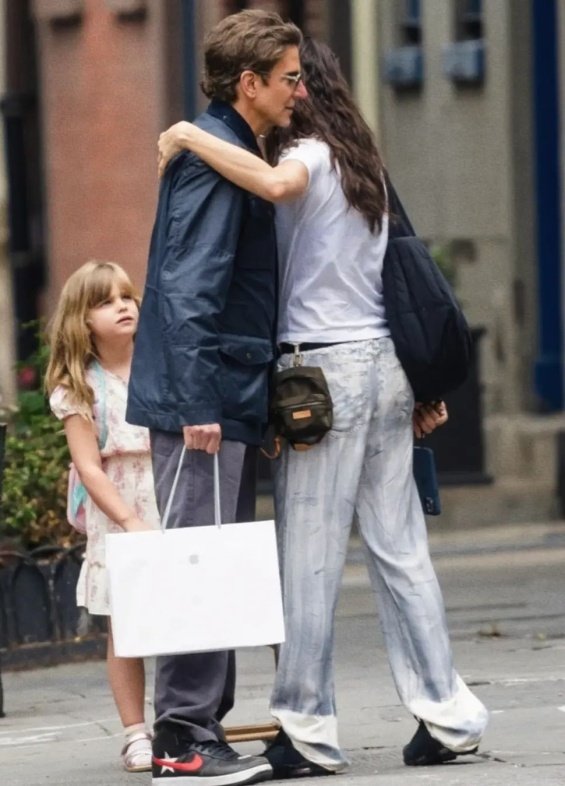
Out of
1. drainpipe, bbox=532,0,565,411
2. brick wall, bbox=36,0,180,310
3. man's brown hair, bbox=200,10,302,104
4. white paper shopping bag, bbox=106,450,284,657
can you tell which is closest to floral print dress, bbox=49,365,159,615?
white paper shopping bag, bbox=106,450,284,657

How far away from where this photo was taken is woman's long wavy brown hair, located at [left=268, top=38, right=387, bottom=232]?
6.72 metres

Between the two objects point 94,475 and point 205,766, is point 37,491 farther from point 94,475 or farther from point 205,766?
point 205,766

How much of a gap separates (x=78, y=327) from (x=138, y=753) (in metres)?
1.19

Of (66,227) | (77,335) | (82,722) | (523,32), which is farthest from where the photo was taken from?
(66,227)

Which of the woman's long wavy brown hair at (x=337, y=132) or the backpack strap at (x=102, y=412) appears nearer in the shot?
the woman's long wavy brown hair at (x=337, y=132)

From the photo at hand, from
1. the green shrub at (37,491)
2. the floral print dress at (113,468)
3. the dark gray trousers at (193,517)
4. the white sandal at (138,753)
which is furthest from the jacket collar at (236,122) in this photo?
the green shrub at (37,491)

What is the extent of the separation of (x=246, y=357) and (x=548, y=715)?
70.5 inches

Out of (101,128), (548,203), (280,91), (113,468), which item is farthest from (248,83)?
(101,128)

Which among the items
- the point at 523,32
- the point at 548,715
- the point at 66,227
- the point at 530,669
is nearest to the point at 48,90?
the point at 66,227

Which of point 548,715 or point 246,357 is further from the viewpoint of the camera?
point 548,715

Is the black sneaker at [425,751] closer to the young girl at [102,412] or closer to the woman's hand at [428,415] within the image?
the woman's hand at [428,415]

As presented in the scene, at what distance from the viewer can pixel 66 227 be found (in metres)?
19.2

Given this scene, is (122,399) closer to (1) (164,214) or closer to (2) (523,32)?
(1) (164,214)

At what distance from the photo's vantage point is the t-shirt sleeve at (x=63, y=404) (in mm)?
7457
